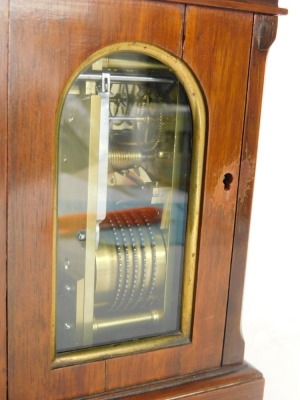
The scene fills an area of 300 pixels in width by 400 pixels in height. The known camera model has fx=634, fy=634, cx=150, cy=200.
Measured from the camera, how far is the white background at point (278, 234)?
1587 millimetres

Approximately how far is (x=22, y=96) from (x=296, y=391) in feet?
3.89

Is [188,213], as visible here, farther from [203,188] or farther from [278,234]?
[278,234]

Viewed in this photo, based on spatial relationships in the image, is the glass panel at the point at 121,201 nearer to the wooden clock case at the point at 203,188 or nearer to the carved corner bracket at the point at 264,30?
the wooden clock case at the point at 203,188

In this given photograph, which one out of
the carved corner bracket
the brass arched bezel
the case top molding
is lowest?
the brass arched bezel

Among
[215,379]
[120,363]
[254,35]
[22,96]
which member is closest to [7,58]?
[22,96]

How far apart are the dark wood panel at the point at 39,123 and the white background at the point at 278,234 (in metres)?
0.65

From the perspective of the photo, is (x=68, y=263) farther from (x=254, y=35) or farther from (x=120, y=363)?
(x=254, y=35)

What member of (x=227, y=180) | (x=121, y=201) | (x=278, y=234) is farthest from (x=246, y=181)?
(x=278, y=234)

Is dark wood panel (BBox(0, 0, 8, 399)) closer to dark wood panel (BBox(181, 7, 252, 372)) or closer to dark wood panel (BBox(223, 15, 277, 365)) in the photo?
dark wood panel (BBox(181, 7, 252, 372))

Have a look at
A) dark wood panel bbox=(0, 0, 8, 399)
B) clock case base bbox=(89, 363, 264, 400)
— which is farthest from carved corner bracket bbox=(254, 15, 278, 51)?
clock case base bbox=(89, 363, 264, 400)

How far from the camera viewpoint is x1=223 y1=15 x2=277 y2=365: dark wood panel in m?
1.08

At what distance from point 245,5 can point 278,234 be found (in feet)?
2.57

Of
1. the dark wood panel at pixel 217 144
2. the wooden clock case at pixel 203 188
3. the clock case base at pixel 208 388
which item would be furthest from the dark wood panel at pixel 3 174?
the dark wood panel at pixel 217 144

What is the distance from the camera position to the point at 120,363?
3.57 ft
